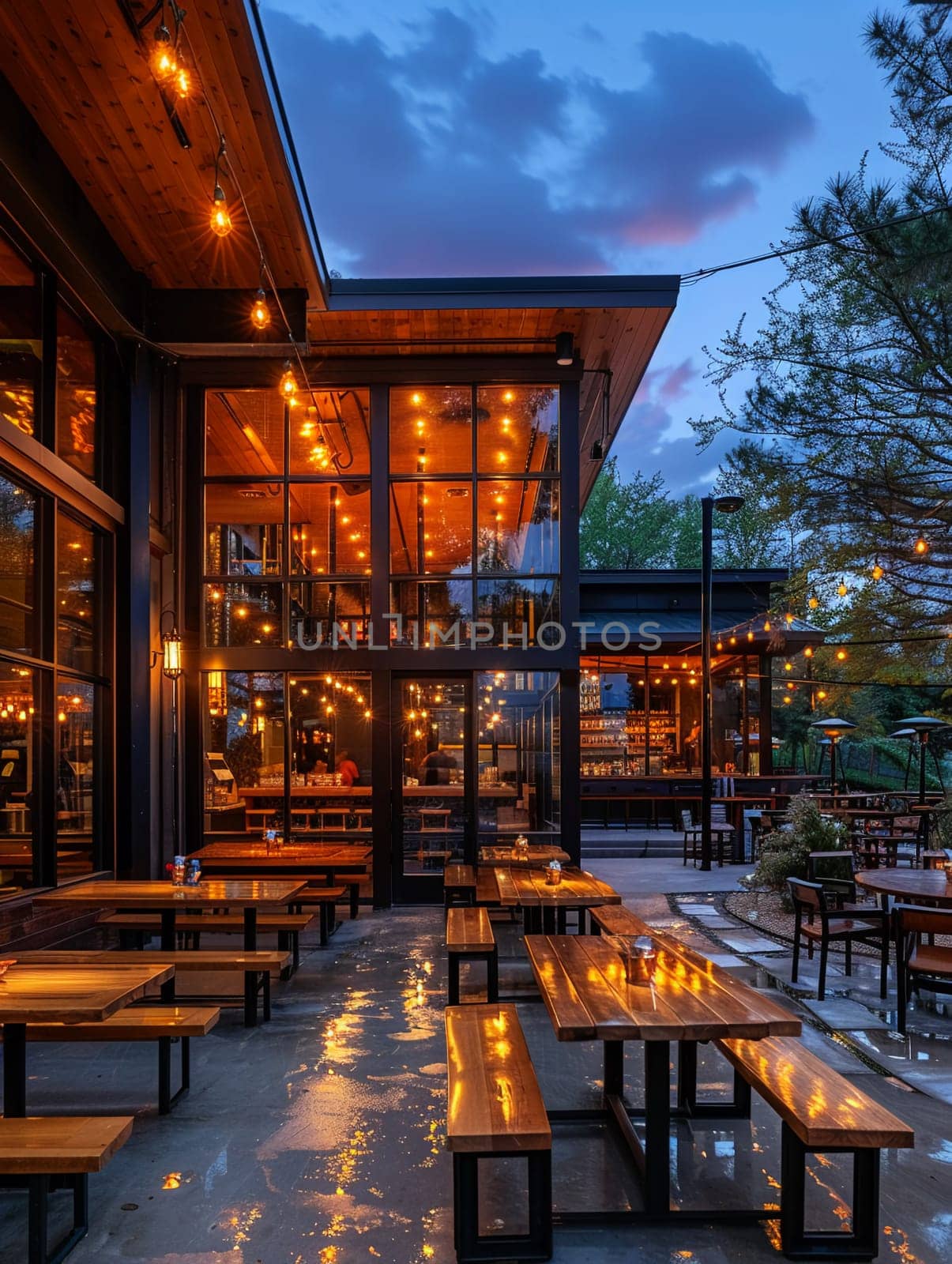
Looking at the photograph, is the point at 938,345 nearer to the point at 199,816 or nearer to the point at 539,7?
the point at 199,816

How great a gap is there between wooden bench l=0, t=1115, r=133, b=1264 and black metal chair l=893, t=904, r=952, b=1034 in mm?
4507

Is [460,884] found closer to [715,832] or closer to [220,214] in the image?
[220,214]

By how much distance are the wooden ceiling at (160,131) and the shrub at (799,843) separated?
24.0 feet

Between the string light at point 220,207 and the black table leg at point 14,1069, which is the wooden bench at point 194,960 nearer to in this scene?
the black table leg at point 14,1069

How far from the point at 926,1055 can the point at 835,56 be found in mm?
12117

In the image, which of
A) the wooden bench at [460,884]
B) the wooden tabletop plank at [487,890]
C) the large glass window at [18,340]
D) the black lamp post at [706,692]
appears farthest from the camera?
the black lamp post at [706,692]

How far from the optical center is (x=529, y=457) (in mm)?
9977

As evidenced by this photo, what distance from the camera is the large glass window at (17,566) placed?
603 cm

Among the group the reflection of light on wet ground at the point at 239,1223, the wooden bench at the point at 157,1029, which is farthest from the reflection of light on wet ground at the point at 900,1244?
the wooden bench at the point at 157,1029

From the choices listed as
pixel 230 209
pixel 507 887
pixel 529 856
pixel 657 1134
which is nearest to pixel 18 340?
pixel 230 209

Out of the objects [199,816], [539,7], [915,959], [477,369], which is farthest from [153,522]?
[539,7]

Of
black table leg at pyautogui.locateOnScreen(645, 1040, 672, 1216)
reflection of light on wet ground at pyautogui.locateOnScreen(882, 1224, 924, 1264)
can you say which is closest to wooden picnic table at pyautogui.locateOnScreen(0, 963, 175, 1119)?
black table leg at pyautogui.locateOnScreen(645, 1040, 672, 1216)

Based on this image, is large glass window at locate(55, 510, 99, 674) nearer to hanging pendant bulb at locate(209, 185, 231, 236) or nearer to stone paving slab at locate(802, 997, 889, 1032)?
hanging pendant bulb at locate(209, 185, 231, 236)

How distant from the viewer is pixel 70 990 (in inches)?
141
